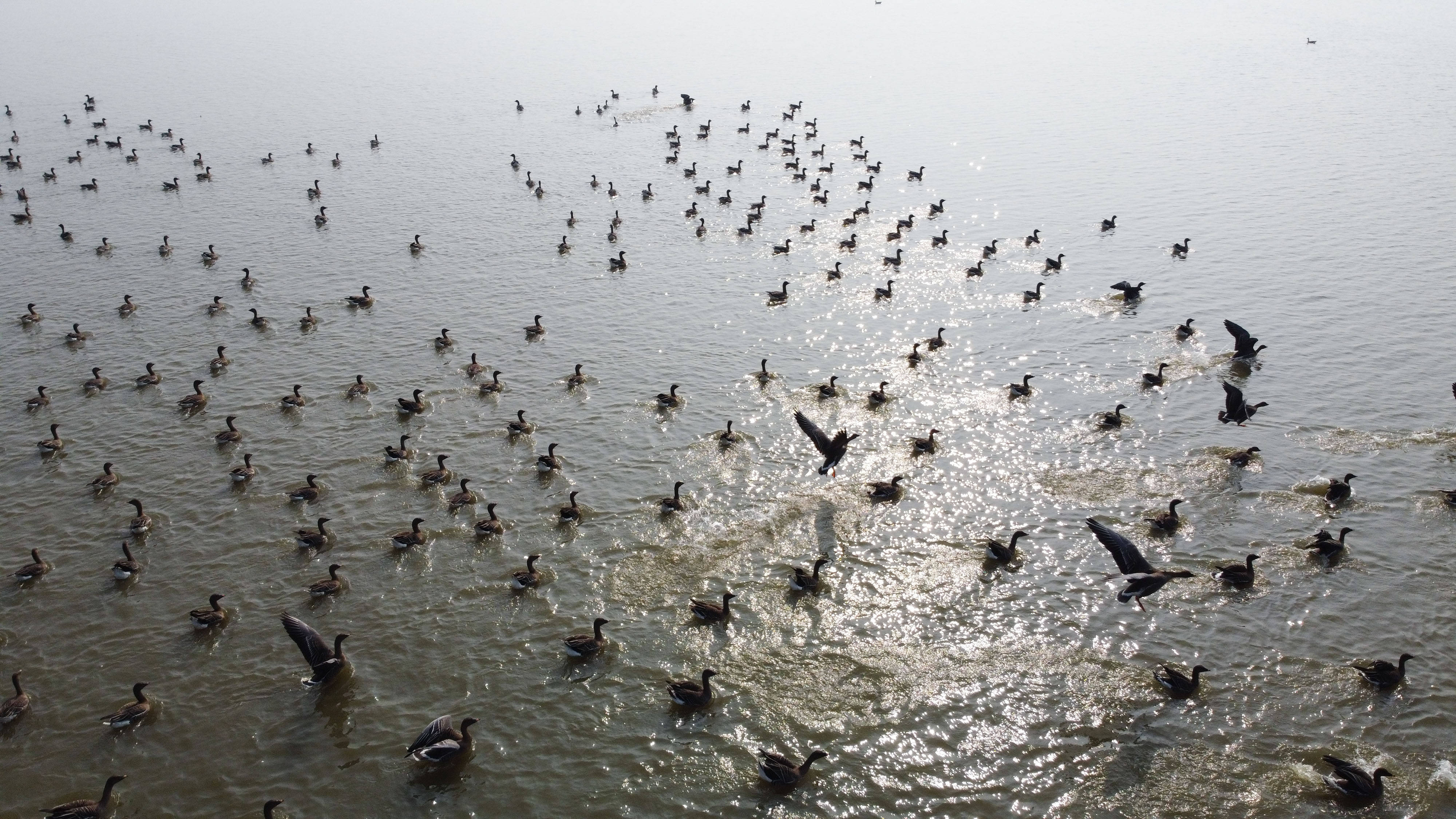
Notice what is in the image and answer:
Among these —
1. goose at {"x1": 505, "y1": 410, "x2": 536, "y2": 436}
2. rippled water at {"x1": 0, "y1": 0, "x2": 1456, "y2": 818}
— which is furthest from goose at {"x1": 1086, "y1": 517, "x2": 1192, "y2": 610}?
goose at {"x1": 505, "y1": 410, "x2": 536, "y2": 436}

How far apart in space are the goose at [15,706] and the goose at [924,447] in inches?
759

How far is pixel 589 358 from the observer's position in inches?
1201

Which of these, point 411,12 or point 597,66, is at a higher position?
point 411,12

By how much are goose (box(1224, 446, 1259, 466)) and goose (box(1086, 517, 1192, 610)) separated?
7502 mm

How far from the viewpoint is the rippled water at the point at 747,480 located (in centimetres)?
1550

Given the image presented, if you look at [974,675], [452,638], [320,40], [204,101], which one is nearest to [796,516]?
[974,675]

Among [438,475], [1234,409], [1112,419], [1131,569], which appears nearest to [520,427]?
[438,475]

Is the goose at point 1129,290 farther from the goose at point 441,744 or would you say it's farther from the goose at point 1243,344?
the goose at point 441,744

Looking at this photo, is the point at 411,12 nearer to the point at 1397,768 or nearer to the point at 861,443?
the point at 861,443

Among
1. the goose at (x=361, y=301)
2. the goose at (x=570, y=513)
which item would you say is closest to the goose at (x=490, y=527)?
the goose at (x=570, y=513)

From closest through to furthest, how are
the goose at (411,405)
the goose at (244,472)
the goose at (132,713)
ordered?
the goose at (132,713), the goose at (244,472), the goose at (411,405)

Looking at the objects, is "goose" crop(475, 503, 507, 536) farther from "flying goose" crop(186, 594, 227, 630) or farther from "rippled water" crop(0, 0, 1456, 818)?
"flying goose" crop(186, 594, 227, 630)

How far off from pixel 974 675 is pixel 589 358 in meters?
17.4

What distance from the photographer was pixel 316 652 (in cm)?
1652
